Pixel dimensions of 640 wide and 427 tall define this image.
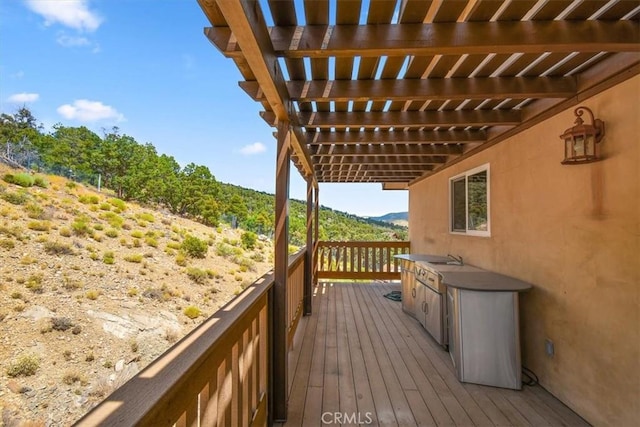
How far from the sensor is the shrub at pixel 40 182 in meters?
14.5

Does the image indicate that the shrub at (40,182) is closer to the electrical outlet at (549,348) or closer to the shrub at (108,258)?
the shrub at (108,258)

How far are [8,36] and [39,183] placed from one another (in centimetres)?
1043

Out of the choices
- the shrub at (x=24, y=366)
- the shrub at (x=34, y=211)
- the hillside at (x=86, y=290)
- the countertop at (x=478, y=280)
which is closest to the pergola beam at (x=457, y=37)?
the countertop at (x=478, y=280)

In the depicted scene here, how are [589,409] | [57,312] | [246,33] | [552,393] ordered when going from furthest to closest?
[57,312], [552,393], [589,409], [246,33]

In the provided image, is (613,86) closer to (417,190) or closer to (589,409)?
(589,409)

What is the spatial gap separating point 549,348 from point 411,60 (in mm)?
2516

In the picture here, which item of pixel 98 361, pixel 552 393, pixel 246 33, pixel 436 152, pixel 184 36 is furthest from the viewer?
pixel 98 361

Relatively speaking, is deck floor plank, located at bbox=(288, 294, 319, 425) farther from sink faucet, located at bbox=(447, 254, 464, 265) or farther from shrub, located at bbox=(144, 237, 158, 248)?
shrub, located at bbox=(144, 237, 158, 248)

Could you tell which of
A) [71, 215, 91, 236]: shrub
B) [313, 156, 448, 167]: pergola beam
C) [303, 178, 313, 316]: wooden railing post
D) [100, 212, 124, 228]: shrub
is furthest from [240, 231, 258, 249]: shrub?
[313, 156, 448, 167]: pergola beam

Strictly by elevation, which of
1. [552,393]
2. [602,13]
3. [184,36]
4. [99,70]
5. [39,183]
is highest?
[99,70]

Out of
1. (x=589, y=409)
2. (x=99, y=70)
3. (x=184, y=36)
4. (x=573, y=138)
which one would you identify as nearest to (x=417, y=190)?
(x=573, y=138)

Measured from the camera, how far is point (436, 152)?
12.9 feet

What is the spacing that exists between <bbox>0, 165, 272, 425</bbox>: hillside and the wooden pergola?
6.76 metres

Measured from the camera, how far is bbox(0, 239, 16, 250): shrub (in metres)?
10.3
